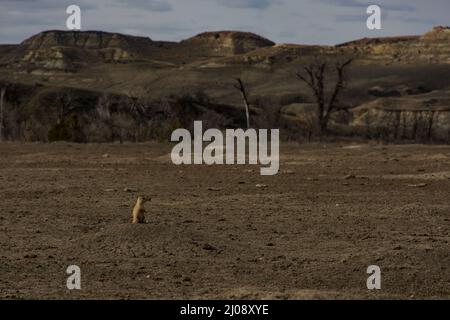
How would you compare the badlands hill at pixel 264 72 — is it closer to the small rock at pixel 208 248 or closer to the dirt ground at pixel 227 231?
the dirt ground at pixel 227 231

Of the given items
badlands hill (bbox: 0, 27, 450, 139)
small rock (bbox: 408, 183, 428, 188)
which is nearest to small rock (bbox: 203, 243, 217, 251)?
small rock (bbox: 408, 183, 428, 188)

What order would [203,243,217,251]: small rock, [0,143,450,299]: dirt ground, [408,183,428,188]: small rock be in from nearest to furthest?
[0,143,450,299]: dirt ground < [203,243,217,251]: small rock < [408,183,428,188]: small rock

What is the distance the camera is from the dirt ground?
8.59 metres

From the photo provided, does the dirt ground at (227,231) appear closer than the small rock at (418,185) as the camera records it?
Yes

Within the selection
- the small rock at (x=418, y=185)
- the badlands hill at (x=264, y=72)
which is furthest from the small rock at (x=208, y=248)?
the badlands hill at (x=264, y=72)

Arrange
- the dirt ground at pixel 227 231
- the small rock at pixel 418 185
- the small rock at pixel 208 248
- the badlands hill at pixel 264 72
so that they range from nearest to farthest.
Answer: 1. the dirt ground at pixel 227 231
2. the small rock at pixel 208 248
3. the small rock at pixel 418 185
4. the badlands hill at pixel 264 72

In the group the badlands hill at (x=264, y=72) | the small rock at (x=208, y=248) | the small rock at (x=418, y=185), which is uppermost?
the badlands hill at (x=264, y=72)

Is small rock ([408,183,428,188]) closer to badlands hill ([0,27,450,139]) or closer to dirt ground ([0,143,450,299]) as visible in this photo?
dirt ground ([0,143,450,299])

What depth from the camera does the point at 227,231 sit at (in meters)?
11.7

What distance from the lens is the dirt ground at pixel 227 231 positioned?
8.59 m

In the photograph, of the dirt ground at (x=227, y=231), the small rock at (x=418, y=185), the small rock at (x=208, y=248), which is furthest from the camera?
the small rock at (x=418, y=185)

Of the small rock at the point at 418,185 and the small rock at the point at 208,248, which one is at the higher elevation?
the small rock at the point at 208,248

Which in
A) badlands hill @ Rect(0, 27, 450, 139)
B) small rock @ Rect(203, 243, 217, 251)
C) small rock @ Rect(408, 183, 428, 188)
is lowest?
small rock @ Rect(408, 183, 428, 188)
